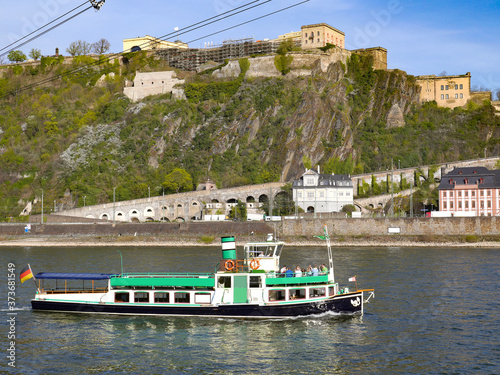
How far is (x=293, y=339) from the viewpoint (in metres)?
28.6

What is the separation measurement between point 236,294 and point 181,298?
318 cm

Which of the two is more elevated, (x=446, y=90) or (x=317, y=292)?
(x=446, y=90)

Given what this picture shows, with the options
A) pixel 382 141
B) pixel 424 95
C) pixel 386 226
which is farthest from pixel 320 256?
pixel 424 95

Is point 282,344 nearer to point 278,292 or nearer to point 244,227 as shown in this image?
point 278,292

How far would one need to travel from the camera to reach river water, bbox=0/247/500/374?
971 inches

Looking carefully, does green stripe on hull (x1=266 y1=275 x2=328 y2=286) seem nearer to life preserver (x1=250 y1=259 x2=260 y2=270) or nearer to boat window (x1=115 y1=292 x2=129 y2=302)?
life preserver (x1=250 y1=259 x2=260 y2=270)

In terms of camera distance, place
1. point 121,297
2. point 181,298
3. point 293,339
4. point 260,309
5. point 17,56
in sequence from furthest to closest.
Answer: point 17,56 < point 121,297 < point 181,298 < point 260,309 < point 293,339

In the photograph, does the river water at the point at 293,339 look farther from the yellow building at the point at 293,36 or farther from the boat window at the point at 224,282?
the yellow building at the point at 293,36

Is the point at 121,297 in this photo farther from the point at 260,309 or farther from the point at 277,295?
the point at 277,295

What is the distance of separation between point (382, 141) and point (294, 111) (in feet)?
60.9

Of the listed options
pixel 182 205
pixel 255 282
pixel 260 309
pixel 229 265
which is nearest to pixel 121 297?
pixel 229 265

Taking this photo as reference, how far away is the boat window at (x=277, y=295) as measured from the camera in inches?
1288

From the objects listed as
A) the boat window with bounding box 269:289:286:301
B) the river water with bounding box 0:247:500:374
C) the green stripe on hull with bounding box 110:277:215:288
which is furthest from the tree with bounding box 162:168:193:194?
the boat window with bounding box 269:289:286:301

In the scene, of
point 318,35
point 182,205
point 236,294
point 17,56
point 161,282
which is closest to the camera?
point 236,294
